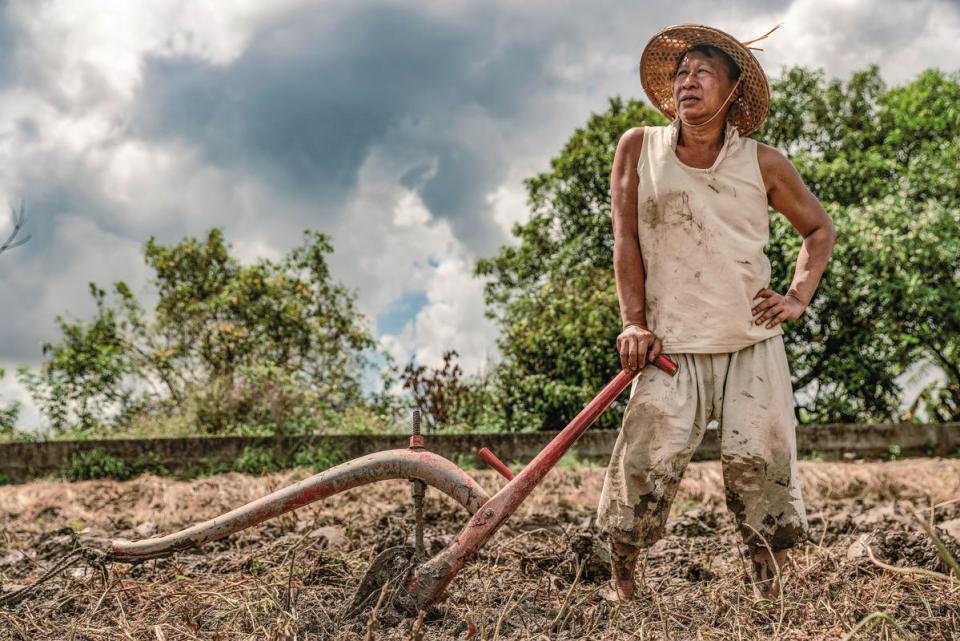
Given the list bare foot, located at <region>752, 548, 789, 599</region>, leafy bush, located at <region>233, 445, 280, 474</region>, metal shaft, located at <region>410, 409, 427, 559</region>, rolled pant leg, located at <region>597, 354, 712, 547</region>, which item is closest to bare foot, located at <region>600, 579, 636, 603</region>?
rolled pant leg, located at <region>597, 354, 712, 547</region>

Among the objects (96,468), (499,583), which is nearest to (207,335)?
(96,468)

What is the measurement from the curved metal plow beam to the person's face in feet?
4.63

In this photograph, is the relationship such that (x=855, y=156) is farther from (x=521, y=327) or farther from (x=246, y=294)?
(x=246, y=294)

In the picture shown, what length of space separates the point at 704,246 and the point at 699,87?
530 millimetres

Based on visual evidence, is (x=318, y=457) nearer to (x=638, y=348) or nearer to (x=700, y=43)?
(x=638, y=348)

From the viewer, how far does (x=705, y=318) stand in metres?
2.71

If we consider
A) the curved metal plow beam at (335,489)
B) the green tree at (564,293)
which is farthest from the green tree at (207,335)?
the curved metal plow beam at (335,489)

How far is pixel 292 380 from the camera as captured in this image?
913 cm

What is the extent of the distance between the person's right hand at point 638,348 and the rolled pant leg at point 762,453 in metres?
0.27

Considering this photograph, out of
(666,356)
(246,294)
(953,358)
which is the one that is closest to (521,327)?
(246,294)

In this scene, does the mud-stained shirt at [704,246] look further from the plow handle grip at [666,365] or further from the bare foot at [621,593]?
the bare foot at [621,593]

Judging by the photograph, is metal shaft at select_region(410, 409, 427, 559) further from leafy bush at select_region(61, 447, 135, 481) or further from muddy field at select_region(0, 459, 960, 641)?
leafy bush at select_region(61, 447, 135, 481)

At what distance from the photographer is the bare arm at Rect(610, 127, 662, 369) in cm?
282

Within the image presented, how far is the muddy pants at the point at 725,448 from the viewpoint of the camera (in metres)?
2.68
